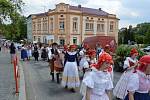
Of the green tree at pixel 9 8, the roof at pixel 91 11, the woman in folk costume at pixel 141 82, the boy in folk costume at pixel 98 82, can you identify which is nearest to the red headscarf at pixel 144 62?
the woman in folk costume at pixel 141 82

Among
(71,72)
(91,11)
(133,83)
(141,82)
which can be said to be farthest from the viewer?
(91,11)

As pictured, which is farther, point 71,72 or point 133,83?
point 71,72

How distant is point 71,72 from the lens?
13500mm

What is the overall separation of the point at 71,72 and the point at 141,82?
7.85 meters

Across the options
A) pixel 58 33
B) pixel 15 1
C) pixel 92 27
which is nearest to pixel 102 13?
pixel 92 27

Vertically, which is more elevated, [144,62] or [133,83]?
[144,62]

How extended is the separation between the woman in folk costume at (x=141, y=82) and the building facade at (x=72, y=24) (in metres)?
73.7

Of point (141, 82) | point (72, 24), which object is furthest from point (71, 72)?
point (72, 24)

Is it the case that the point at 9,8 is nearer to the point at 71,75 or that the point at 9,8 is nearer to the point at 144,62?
the point at 71,75

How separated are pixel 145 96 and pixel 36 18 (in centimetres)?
9344

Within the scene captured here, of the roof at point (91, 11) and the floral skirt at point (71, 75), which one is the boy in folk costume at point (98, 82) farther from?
the roof at point (91, 11)

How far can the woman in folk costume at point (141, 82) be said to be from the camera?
5.48 meters

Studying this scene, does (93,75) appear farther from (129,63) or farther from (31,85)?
(31,85)

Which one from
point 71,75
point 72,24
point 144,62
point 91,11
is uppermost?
point 91,11
